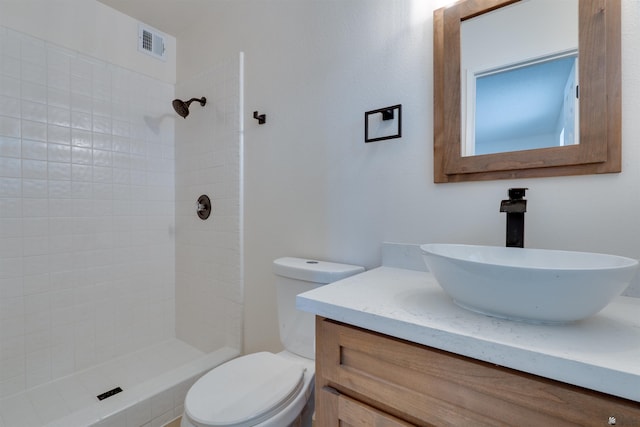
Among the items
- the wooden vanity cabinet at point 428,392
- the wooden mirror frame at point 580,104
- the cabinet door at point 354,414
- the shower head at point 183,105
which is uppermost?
the shower head at point 183,105

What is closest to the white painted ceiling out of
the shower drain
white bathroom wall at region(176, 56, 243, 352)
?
white bathroom wall at region(176, 56, 243, 352)

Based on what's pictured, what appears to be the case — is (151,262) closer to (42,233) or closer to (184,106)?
(42,233)

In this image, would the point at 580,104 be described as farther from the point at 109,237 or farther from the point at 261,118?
the point at 109,237

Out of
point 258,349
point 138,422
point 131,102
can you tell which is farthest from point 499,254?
point 131,102

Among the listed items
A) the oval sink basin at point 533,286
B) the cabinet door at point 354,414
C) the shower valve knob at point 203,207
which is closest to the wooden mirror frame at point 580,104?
the oval sink basin at point 533,286

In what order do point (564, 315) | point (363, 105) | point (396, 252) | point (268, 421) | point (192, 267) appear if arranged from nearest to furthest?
1. point (564, 315)
2. point (268, 421)
3. point (396, 252)
4. point (363, 105)
5. point (192, 267)

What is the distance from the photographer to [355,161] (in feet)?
4.12

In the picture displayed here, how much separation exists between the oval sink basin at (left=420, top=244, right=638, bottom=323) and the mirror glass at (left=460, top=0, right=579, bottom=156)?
0.42 meters

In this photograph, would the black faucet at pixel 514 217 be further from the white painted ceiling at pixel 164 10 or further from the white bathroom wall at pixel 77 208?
the white bathroom wall at pixel 77 208

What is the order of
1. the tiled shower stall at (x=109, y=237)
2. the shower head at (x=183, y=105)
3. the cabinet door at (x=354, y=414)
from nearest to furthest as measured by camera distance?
the cabinet door at (x=354, y=414)
the tiled shower stall at (x=109, y=237)
the shower head at (x=183, y=105)

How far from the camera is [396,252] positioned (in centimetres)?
112

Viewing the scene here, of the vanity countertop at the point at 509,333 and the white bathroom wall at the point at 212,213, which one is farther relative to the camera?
the white bathroom wall at the point at 212,213

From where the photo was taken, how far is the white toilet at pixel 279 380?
35.6 inches

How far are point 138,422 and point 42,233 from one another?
1.12 m
